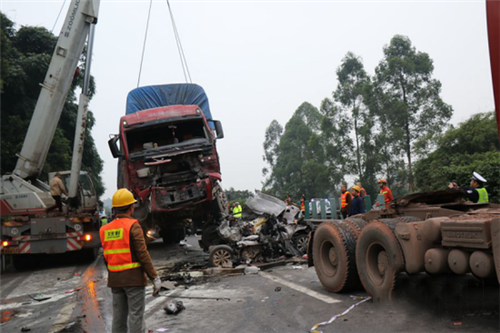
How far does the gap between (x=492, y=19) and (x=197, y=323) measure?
4.12m

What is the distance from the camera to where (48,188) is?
40.9ft

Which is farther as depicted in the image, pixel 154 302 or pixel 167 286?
pixel 167 286

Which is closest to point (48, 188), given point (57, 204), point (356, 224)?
point (57, 204)

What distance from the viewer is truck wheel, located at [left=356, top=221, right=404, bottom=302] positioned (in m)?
4.80

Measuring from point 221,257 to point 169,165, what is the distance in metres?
2.74

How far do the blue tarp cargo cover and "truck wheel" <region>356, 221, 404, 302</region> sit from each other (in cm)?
842

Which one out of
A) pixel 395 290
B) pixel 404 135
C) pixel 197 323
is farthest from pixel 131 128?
pixel 404 135

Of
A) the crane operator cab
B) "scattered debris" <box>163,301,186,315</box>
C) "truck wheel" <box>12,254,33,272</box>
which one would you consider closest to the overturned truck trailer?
"scattered debris" <box>163,301,186,315</box>

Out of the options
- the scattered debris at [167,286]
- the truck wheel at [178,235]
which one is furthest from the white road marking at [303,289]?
the truck wheel at [178,235]

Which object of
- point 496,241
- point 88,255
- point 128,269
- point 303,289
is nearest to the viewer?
point 496,241

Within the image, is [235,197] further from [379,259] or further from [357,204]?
[379,259]

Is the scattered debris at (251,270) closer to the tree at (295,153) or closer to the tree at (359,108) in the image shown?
the tree at (359,108)

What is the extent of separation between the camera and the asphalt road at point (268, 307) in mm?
4452

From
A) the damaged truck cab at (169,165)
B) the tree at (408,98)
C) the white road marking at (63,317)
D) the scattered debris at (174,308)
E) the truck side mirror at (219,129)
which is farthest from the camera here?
the tree at (408,98)
